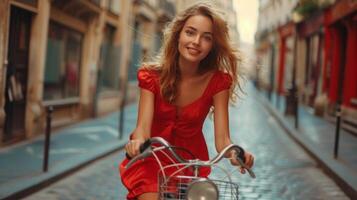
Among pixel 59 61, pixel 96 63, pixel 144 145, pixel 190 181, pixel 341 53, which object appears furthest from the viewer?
pixel 341 53

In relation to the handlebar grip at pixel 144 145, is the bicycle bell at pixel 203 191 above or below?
below

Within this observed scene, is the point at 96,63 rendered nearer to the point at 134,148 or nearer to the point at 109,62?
the point at 109,62

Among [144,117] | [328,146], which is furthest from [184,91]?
[328,146]

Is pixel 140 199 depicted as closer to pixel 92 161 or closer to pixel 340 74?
pixel 92 161

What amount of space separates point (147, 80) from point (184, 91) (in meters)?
0.21

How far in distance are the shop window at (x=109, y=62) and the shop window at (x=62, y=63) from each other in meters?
2.15

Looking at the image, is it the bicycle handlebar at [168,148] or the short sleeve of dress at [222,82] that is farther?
the short sleeve of dress at [222,82]

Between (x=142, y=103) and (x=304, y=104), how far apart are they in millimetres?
24000

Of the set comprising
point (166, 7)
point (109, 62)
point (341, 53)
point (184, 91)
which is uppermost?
point (166, 7)

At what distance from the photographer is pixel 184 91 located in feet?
9.85

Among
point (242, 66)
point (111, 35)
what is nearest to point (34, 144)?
point (242, 66)

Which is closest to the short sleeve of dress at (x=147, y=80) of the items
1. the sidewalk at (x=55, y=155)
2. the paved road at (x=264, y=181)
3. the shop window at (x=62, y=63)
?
the paved road at (x=264, y=181)

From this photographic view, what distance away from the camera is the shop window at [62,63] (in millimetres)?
13633

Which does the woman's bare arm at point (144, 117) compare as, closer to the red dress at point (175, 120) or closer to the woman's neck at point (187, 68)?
the red dress at point (175, 120)
